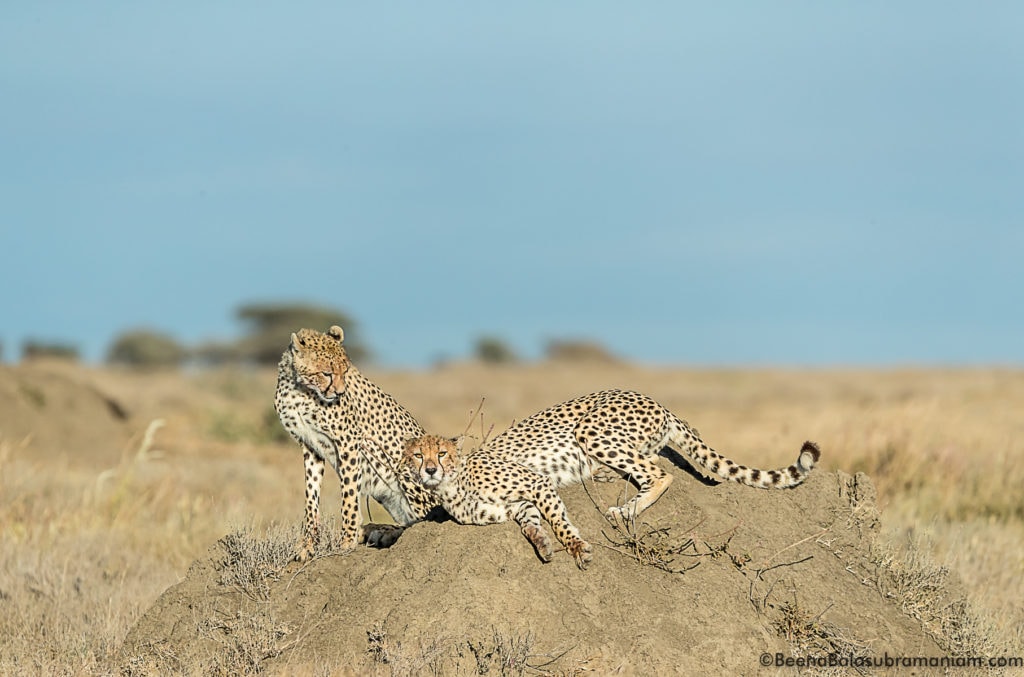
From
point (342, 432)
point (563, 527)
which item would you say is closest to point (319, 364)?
point (342, 432)

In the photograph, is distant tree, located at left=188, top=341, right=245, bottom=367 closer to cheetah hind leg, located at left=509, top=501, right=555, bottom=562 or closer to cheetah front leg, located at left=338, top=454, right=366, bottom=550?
cheetah front leg, located at left=338, top=454, right=366, bottom=550

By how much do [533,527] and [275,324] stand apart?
43214 mm

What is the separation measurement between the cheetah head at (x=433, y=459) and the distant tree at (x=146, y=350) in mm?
43739

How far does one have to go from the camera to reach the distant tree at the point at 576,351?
50.7m

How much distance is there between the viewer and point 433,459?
587 centimetres

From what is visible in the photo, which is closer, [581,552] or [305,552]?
[581,552]

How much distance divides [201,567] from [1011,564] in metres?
5.61

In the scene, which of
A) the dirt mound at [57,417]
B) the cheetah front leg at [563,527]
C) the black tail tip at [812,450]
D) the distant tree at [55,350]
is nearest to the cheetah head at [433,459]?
the cheetah front leg at [563,527]

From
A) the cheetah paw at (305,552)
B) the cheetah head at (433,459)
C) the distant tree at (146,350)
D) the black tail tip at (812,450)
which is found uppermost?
the black tail tip at (812,450)

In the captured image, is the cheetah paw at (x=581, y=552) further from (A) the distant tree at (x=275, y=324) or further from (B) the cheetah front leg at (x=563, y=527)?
(A) the distant tree at (x=275, y=324)

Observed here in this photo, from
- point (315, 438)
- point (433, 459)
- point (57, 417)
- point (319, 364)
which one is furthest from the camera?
point (57, 417)

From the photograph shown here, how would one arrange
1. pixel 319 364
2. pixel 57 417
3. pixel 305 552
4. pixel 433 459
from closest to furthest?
pixel 433 459
pixel 319 364
pixel 305 552
pixel 57 417

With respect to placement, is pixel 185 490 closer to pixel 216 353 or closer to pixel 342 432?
pixel 342 432

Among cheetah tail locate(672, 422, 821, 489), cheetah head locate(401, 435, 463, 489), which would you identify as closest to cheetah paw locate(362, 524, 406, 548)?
cheetah head locate(401, 435, 463, 489)
